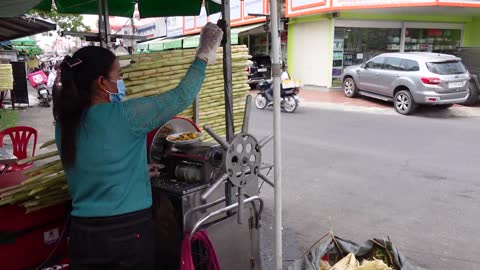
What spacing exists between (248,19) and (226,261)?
58.3 ft

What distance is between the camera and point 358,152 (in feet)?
24.0

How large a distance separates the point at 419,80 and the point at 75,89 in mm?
10564

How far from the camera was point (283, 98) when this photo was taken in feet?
A: 38.3

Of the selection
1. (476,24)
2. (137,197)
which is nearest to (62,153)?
(137,197)

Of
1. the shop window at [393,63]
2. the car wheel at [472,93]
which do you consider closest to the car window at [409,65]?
the shop window at [393,63]

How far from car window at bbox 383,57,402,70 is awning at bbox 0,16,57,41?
901 cm

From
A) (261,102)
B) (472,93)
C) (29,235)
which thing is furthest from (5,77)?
(472,93)

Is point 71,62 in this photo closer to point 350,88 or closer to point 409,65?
point 409,65

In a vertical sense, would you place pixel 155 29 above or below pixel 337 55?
above

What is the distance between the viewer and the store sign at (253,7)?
18.8 meters

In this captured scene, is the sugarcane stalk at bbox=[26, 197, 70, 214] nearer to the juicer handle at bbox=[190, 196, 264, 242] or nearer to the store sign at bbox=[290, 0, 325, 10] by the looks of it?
the juicer handle at bbox=[190, 196, 264, 242]

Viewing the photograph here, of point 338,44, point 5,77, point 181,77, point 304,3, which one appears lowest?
point 5,77

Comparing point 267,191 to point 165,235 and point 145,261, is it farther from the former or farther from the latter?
point 145,261

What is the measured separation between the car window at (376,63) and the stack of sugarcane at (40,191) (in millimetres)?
11671
